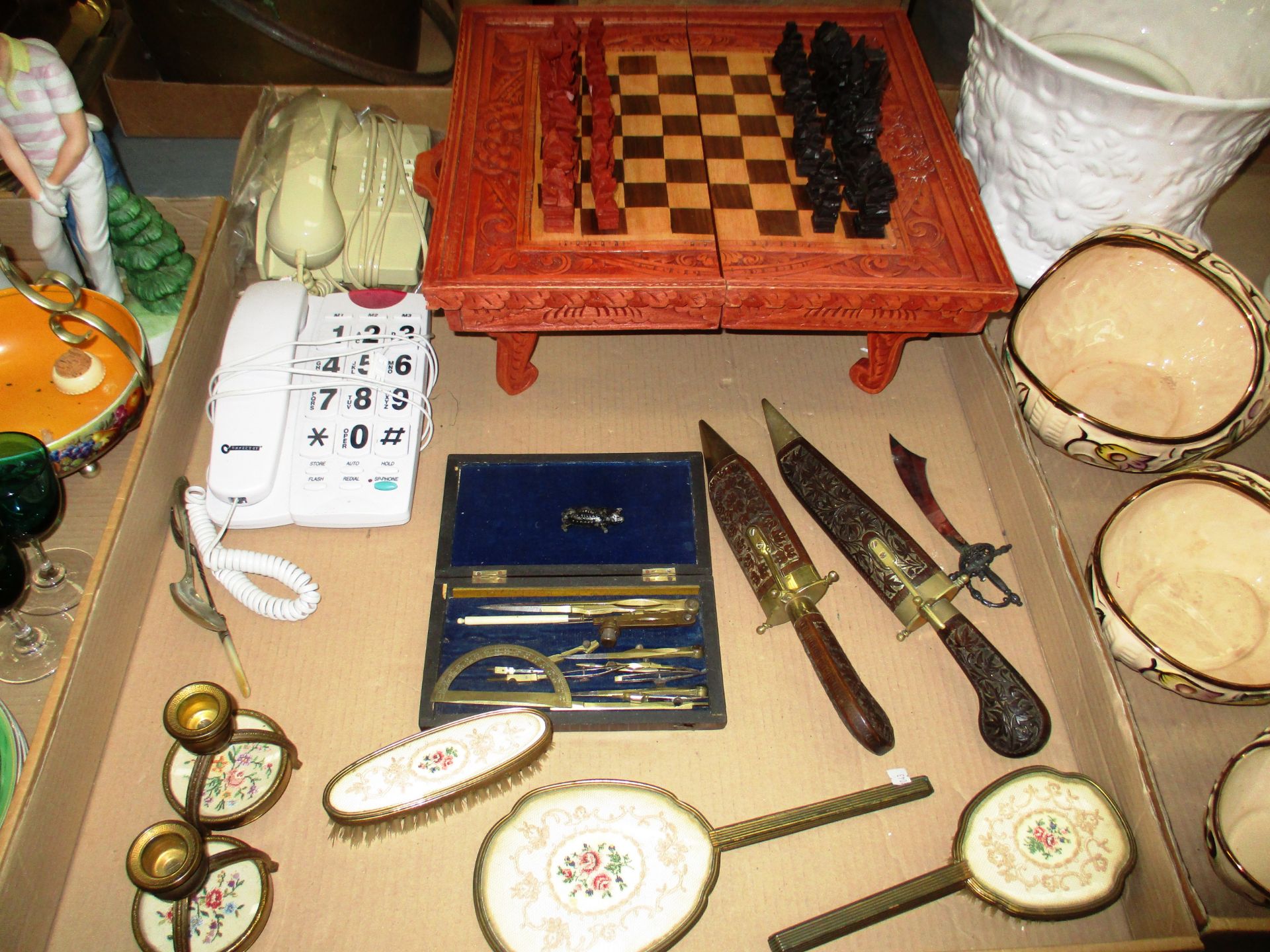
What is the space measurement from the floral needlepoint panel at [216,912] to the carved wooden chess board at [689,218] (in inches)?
32.1

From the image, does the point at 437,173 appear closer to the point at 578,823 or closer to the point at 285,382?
the point at 285,382

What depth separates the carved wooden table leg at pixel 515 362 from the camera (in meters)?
1.39

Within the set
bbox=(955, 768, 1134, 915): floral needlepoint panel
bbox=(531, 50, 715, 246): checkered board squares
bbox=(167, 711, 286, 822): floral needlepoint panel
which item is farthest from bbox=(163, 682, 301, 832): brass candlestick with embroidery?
bbox=(955, 768, 1134, 915): floral needlepoint panel

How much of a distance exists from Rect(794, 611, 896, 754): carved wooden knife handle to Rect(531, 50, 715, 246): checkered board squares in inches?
24.5

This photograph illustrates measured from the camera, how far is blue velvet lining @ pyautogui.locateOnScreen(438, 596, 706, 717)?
1.18 m

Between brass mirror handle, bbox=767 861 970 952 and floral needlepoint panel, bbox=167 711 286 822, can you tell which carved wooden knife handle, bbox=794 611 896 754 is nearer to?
brass mirror handle, bbox=767 861 970 952

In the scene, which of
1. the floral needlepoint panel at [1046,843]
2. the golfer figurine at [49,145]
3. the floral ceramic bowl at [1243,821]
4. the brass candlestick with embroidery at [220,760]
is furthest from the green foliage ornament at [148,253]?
the floral ceramic bowl at [1243,821]

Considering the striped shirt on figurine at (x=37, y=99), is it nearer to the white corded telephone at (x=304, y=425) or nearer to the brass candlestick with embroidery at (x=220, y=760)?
the white corded telephone at (x=304, y=425)

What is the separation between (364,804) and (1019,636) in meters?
1.01

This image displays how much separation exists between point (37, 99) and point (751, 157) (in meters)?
1.13

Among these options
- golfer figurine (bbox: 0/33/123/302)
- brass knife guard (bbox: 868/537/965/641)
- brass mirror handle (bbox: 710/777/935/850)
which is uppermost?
golfer figurine (bbox: 0/33/123/302)

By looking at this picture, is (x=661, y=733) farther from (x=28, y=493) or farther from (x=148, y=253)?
(x=148, y=253)

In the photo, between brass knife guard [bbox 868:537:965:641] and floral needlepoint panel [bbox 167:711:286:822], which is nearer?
floral needlepoint panel [bbox 167:711:286:822]

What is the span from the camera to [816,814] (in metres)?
1.08
